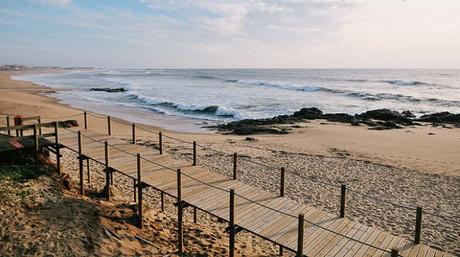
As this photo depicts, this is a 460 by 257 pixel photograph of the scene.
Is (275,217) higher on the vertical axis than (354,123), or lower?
higher

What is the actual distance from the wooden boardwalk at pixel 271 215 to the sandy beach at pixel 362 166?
1148mm

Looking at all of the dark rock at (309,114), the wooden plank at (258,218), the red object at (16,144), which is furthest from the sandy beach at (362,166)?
the dark rock at (309,114)

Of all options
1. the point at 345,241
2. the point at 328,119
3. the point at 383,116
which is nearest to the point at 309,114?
the point at 328,119

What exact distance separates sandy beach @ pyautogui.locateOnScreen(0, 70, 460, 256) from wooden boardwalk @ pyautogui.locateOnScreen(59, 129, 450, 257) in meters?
1.15

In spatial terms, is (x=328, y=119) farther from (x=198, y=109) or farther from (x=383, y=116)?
(x=198, y=109)

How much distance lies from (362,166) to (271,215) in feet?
34.2

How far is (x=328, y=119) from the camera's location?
32.6m

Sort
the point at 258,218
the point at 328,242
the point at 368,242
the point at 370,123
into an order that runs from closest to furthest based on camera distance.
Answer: the point at 328,242
the point at 368,242
the point at 258,218
the point at 370,123

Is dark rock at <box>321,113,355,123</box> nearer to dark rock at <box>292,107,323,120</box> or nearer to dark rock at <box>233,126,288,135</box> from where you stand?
dark rock at <box>292,107,323,120</box>

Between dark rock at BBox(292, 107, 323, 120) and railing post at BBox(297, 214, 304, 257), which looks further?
dark rock at BBox(292, 107, 323, 120)

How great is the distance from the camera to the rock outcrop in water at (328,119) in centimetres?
2738

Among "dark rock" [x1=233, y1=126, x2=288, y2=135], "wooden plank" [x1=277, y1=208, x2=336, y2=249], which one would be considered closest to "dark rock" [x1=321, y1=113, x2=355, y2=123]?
"dark rock" [x1=233, y1=126, x2=288, y2=135]

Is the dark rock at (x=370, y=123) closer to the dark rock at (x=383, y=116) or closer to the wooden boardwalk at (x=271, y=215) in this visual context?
the dark rock at (x=383, y=116)

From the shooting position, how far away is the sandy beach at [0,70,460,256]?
11.9 metres
